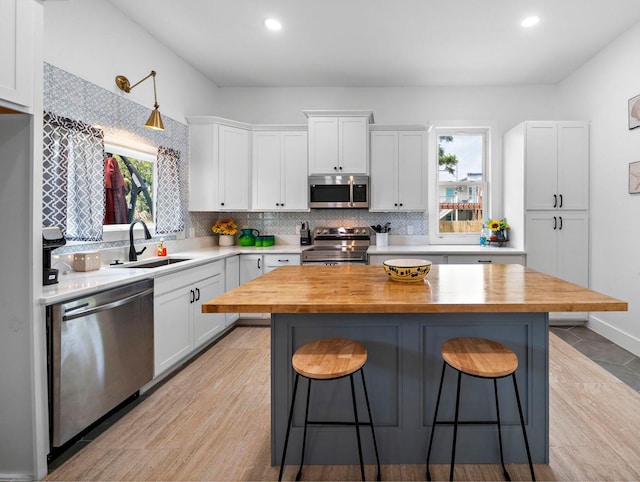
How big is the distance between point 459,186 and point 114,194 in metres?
4.05

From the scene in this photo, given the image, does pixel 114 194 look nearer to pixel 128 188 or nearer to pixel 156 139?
pixel 128 188

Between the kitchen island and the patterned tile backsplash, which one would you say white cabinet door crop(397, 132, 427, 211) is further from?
the kitchen island

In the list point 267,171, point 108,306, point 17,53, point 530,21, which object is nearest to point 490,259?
point 530,21

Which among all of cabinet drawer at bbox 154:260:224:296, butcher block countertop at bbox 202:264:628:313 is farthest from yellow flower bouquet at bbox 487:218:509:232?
cabinet drawer at bbox 154:260:224:296

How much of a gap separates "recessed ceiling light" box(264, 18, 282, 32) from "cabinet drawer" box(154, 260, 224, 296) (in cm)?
233

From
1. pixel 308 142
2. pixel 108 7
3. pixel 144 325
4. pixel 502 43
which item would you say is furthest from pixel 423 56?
pixel 144 325

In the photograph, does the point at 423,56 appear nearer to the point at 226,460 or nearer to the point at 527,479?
the point at 527,479

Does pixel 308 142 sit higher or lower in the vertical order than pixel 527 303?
higher

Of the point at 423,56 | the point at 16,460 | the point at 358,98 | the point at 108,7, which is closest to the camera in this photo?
the point at 16,460

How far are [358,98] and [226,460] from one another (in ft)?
14.1

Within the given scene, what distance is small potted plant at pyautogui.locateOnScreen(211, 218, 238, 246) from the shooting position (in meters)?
4.54

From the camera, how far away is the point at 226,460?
1.88m

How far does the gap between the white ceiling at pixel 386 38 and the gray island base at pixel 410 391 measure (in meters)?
2.65

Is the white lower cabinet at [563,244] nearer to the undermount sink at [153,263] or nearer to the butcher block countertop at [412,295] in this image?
the butcher block countertop at [412,295]
